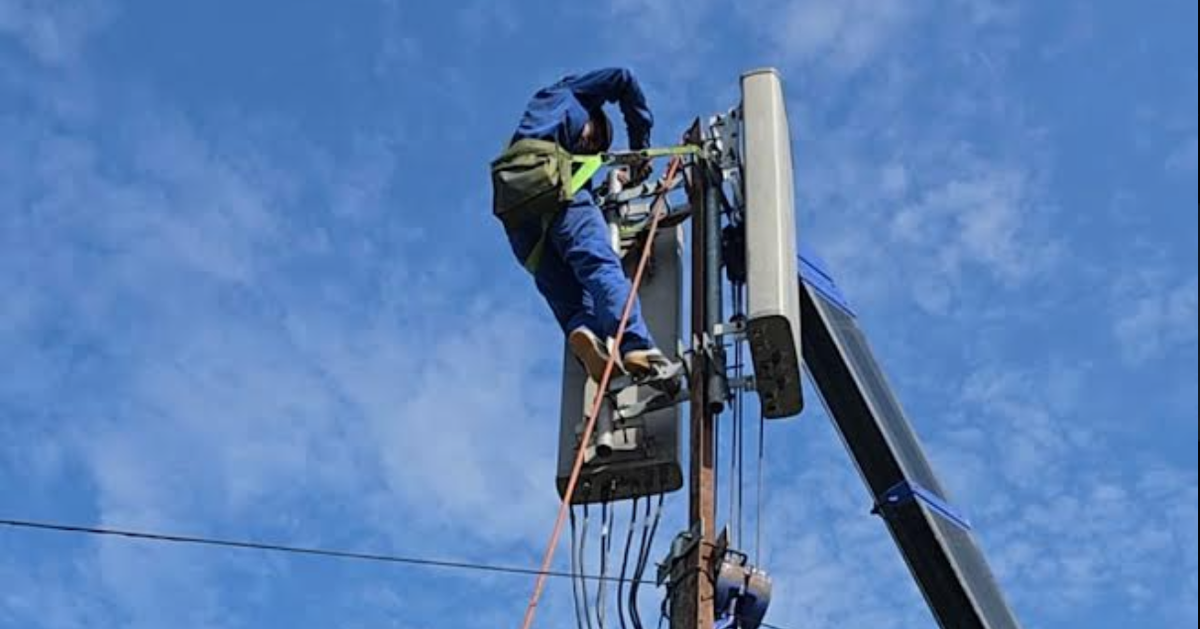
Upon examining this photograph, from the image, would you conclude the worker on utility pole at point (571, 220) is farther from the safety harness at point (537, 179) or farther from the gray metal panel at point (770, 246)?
the gray metal panel at point (770, 246)

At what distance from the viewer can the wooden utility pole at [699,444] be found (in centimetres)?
467

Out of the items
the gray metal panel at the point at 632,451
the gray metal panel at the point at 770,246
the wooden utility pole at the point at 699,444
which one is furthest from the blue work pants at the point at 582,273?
the gray metal panel at the point at 770,246

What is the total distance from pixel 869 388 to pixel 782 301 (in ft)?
7.10

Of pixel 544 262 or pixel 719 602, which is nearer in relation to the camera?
pixel 719 602

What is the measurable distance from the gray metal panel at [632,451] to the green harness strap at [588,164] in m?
0.42

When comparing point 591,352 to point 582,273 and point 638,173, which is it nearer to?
point 582,273

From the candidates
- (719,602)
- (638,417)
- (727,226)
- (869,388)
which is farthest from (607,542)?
(869,388)

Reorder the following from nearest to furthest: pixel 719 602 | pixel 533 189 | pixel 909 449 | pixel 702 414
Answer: pixel 719 602 → pixel 702 414 → pixel 533 189 → pixel 909 449

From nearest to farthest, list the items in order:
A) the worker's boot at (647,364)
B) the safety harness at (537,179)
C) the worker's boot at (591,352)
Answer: the worker's boot at (647,364), the worker's boot at (591,352), the safety harness at (537,179)

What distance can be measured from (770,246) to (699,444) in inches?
27.5

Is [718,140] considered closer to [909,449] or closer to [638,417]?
[638,417]

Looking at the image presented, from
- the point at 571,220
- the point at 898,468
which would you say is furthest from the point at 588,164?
the point at 898,468

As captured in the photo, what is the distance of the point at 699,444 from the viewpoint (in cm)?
501

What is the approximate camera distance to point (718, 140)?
5.95 metres
